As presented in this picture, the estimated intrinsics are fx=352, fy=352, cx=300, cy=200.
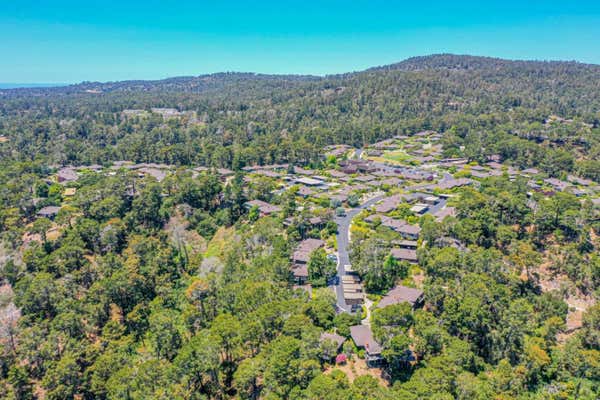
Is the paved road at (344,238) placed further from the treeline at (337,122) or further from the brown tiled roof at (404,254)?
the treeline at (337,122)

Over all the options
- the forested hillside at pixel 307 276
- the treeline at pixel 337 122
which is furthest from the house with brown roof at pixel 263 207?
the treeline at pixel 337 122

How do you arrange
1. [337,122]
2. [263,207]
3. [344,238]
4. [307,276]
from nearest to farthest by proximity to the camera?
[307,276]
[344,238]
[263,207]
[337,122]

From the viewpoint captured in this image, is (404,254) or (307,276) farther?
(404,254)

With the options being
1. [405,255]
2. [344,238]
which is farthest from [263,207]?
[405,255]

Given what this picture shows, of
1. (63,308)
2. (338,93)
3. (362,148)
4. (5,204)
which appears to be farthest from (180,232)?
(338,93)

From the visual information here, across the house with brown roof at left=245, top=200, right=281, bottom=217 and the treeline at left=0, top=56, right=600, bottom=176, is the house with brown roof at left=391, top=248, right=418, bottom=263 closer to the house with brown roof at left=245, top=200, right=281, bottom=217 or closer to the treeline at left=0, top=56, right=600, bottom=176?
the house with brown roof at left=245, top=200, right=281, bottom=217

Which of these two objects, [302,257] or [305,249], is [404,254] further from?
[302,257]

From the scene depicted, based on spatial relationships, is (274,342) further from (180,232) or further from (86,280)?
(180,232)

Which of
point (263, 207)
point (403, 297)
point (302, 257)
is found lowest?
point (403, 297)
